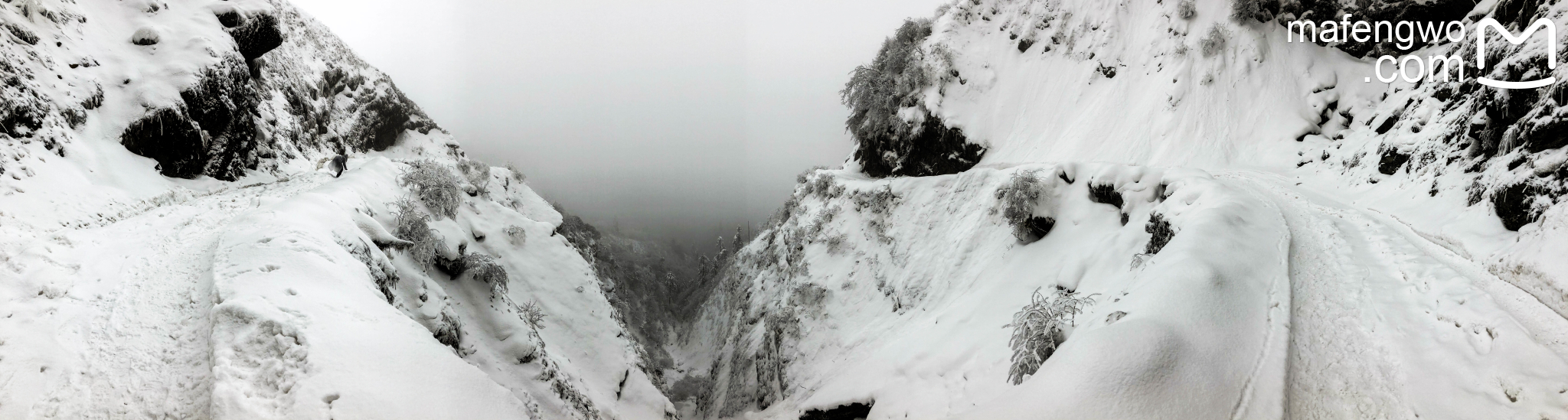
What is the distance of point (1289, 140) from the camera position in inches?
690

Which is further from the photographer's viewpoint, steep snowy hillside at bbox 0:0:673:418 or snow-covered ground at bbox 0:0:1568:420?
snow-covered ground at bbox 0:0:1568:420

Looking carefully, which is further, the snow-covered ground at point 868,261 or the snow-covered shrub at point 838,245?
the snow-covered shrub at point 838,245

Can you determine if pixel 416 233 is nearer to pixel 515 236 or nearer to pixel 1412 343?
pixel 515 236

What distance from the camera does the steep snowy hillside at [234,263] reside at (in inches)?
205

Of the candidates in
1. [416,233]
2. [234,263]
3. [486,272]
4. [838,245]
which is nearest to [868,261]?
[838,245]

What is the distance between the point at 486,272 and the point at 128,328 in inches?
234

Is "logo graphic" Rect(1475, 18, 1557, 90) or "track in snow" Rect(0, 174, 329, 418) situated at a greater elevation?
"logo graphic" Rect(1475, 18, 1557, 90)

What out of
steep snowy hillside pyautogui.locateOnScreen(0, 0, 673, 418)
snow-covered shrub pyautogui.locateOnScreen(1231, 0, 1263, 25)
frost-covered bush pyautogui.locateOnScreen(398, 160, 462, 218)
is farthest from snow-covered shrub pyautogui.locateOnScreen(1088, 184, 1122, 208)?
frost-covered bush pyautogui.locateOnScreen(398, 160, 462, 218)

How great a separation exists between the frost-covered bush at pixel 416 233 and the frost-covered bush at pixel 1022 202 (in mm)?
13999

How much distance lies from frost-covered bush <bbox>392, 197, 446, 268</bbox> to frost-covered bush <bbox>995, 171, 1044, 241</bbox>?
13999 mm

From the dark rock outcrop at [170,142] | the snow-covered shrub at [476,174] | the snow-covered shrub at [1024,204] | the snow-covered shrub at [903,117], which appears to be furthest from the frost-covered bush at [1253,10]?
the dark rock outcrop at [170,142]

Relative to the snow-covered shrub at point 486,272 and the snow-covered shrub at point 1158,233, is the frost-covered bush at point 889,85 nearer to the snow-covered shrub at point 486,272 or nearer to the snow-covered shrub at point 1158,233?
the snow-covered shrub at point 1158,233

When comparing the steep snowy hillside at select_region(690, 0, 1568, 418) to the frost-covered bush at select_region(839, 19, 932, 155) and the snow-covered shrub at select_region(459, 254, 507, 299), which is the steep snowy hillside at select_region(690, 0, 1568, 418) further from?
the snow-covered shrub at select_region(459, 254, 507, 299)

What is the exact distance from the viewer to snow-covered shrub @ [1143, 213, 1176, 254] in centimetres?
971
